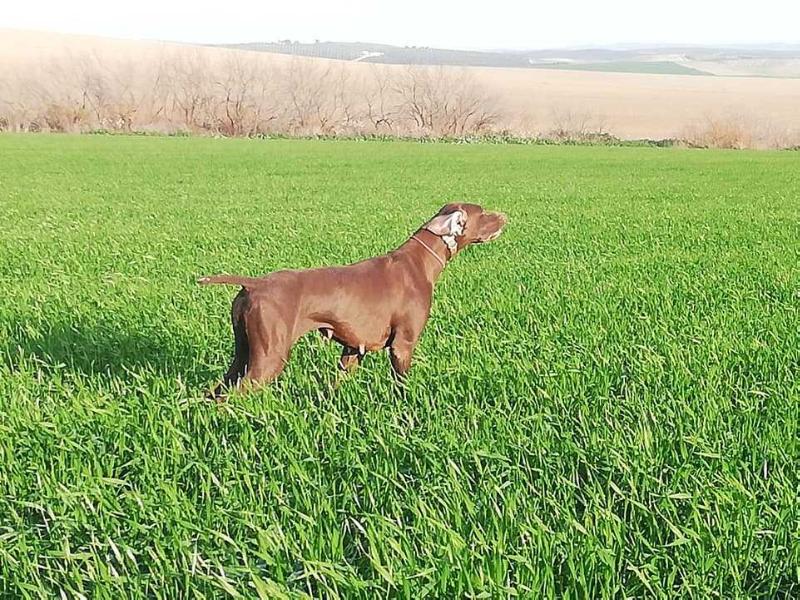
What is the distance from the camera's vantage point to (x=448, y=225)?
4793 mm

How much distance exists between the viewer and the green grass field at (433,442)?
2852 millimetres

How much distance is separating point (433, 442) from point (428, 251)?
47.5 inches

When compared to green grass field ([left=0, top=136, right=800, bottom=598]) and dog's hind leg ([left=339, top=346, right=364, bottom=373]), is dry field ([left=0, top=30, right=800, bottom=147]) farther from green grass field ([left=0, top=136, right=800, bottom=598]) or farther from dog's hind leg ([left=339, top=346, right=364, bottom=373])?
dog's hind leg ([left=339, top=346, right=364, bottom=373])

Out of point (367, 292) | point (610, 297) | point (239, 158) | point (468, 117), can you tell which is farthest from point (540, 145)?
point (367, 292)

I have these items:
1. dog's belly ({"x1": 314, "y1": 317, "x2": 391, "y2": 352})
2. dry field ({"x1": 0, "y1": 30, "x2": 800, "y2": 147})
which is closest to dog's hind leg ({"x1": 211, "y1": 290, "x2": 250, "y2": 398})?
dog's belly ({"x1": 314, "y1": 317, "x2": 391, "y2": 352})

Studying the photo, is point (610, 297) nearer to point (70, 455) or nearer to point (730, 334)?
point (730, 334)

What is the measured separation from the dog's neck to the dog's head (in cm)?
3

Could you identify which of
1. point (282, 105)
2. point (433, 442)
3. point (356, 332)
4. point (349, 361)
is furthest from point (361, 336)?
point (282, 105)

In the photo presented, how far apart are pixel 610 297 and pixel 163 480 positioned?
4.96m

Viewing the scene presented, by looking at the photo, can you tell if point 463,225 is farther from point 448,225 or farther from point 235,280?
point 235,280

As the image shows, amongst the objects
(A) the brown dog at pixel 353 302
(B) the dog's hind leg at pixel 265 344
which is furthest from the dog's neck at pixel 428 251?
(B) the dog's hind leg at pixel 265 344

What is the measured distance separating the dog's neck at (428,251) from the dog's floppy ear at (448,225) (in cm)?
3

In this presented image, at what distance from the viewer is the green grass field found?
2.85 meters

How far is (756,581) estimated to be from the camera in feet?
9.24
